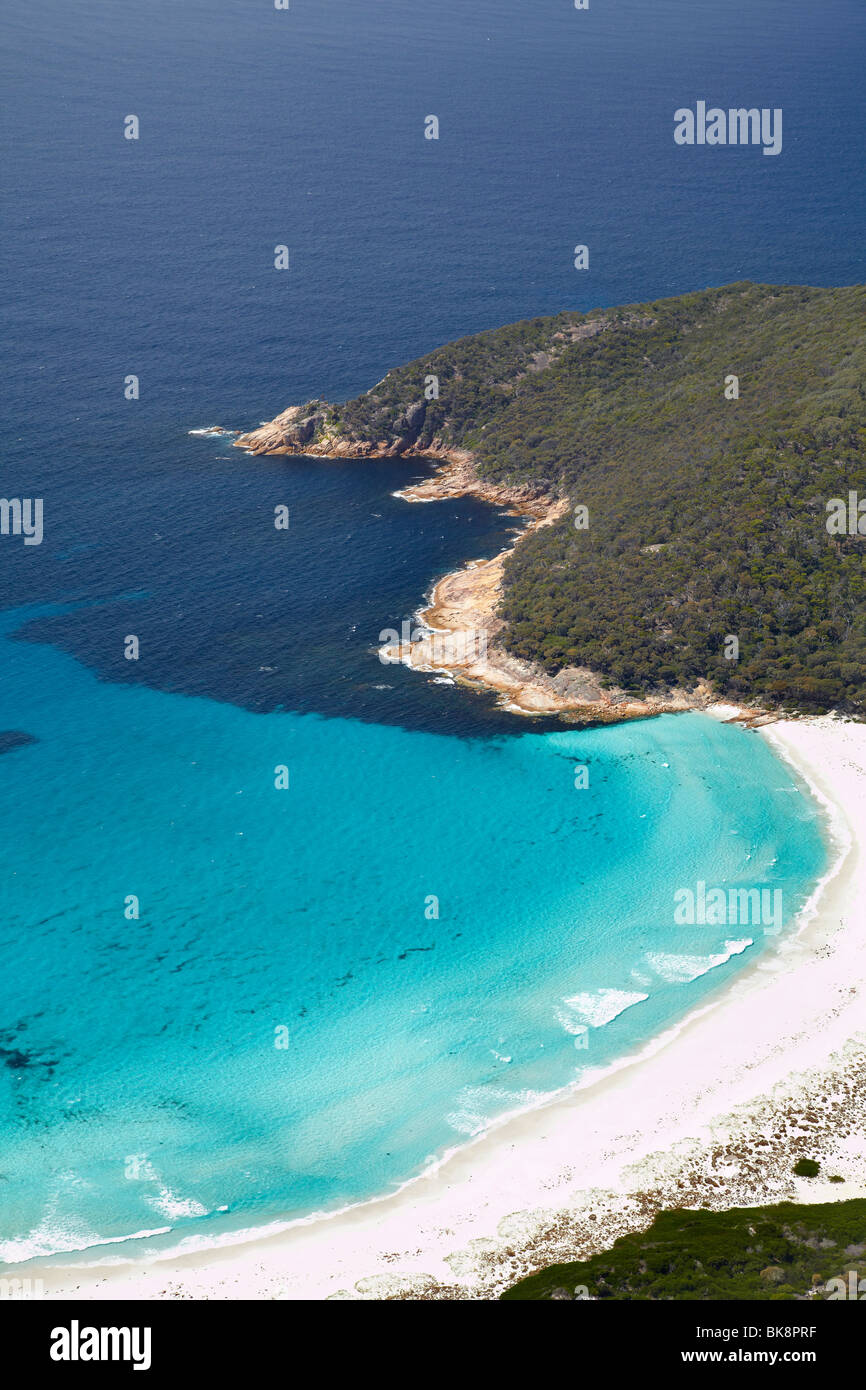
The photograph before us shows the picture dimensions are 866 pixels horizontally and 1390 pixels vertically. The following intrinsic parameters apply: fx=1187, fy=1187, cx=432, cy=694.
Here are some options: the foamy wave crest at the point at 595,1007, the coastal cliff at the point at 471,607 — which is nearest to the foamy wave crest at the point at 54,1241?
the foamy wave crest at the point at 595,1007

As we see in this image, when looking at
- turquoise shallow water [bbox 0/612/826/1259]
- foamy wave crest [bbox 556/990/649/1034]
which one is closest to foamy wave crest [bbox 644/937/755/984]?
turquoise shallow water [bbox 0/612/826/1259]

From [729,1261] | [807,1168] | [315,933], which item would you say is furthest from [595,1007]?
[729,1261]

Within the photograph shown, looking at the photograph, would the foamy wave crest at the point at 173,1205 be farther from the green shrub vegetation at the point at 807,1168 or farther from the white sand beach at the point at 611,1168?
the green shrub vegetation at the point at 807,1168

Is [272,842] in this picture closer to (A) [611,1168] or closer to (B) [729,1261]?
(A) [611,1168]

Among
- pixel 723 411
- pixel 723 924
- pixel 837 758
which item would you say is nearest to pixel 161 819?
pixel 723 924

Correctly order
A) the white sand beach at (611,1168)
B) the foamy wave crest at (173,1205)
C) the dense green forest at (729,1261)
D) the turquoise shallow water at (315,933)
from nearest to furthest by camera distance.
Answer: the dense green forest at (729,1261), the white sand beach at (611,1168), the foamy wave crest at (173,1205), the turquoise shallow water at (315,933)

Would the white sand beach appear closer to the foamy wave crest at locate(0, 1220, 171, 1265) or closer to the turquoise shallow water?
the foamy wave crest at locate(0, 1220, 171, 1265)
